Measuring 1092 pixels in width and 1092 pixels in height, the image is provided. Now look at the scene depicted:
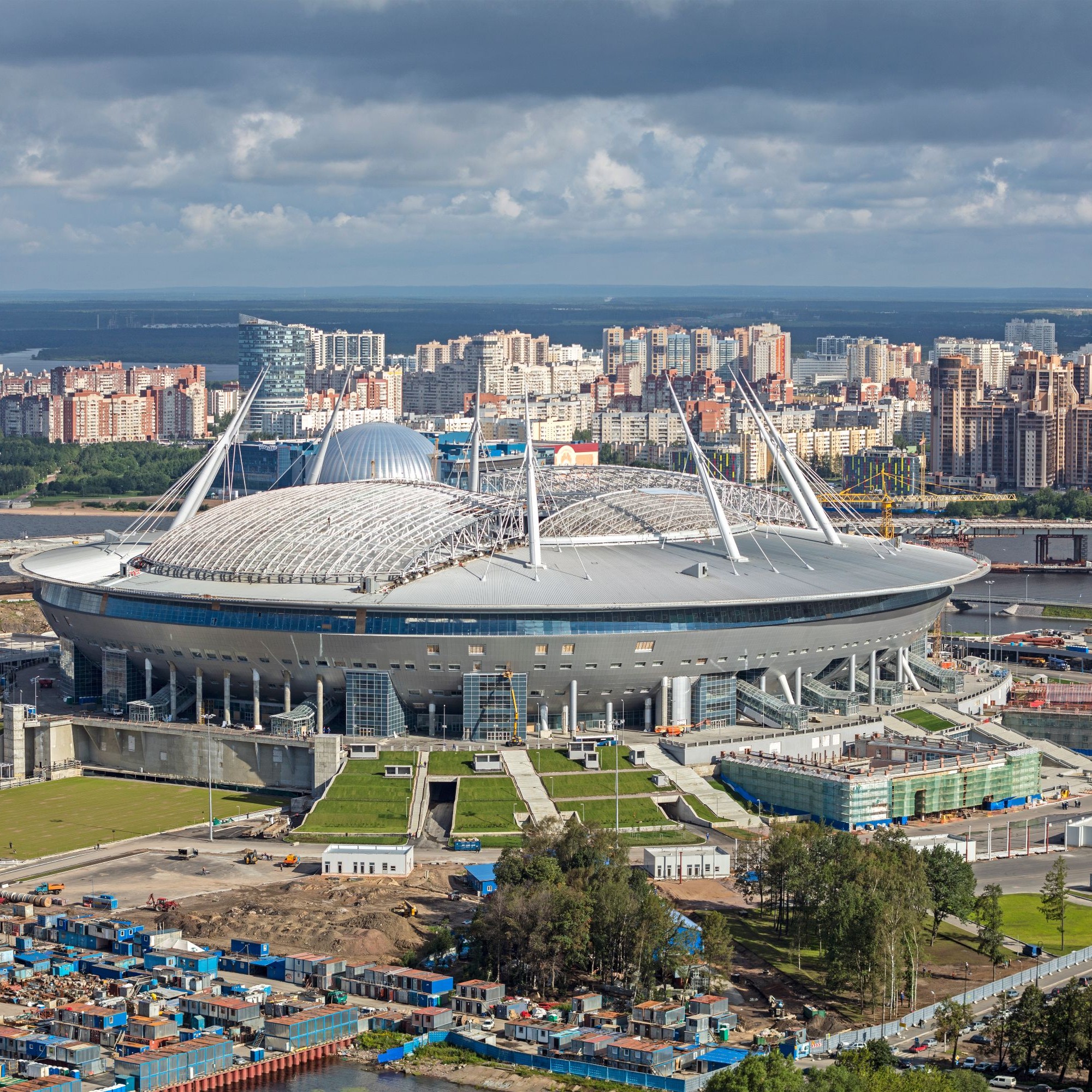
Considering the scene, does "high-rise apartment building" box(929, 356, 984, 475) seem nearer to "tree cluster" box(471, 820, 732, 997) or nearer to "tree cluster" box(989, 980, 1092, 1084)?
"tree cluster" box(471, 820, 732, 997)

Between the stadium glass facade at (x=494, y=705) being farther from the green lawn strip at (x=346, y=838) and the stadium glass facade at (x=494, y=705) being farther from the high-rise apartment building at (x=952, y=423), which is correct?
the high-rise apartment building at (x=952, y=423)

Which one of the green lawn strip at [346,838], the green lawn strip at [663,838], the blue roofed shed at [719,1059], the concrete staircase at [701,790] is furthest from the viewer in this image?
the concrete staircase at [701,790]

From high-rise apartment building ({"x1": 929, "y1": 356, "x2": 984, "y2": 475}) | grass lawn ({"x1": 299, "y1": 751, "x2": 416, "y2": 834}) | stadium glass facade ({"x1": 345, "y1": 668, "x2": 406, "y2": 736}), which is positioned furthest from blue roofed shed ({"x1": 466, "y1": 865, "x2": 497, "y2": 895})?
high-rise apartment building ({"x1": 929, "y1": 356, "x2": 984, "y2": 475})

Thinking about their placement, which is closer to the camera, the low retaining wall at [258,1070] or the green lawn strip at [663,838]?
the low retaining wall at [258,1070]

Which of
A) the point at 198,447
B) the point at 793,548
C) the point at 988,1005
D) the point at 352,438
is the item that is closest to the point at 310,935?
the point at 988,1005

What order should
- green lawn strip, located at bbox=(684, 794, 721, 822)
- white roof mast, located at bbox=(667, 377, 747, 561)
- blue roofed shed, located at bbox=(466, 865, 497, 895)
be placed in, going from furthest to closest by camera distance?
white roof mast, located at bbox=(667, 377, 747, 561) → green lawn strip, located at bbox=(684, 794, 721, 822) → blue roofed shed, located at bbox=(466, 865, 497, 895)

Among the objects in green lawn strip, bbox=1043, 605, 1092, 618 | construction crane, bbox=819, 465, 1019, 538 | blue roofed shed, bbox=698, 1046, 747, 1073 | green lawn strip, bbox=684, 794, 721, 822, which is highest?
construction crane, bbox=819, 465, 1019, 538

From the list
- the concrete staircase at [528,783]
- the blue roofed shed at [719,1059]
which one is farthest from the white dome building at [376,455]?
the blue roofed shed at [719,1059]

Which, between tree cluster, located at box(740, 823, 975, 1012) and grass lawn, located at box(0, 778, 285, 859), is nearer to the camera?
tree cluster, located at box(740, 823, 975, 1012)
